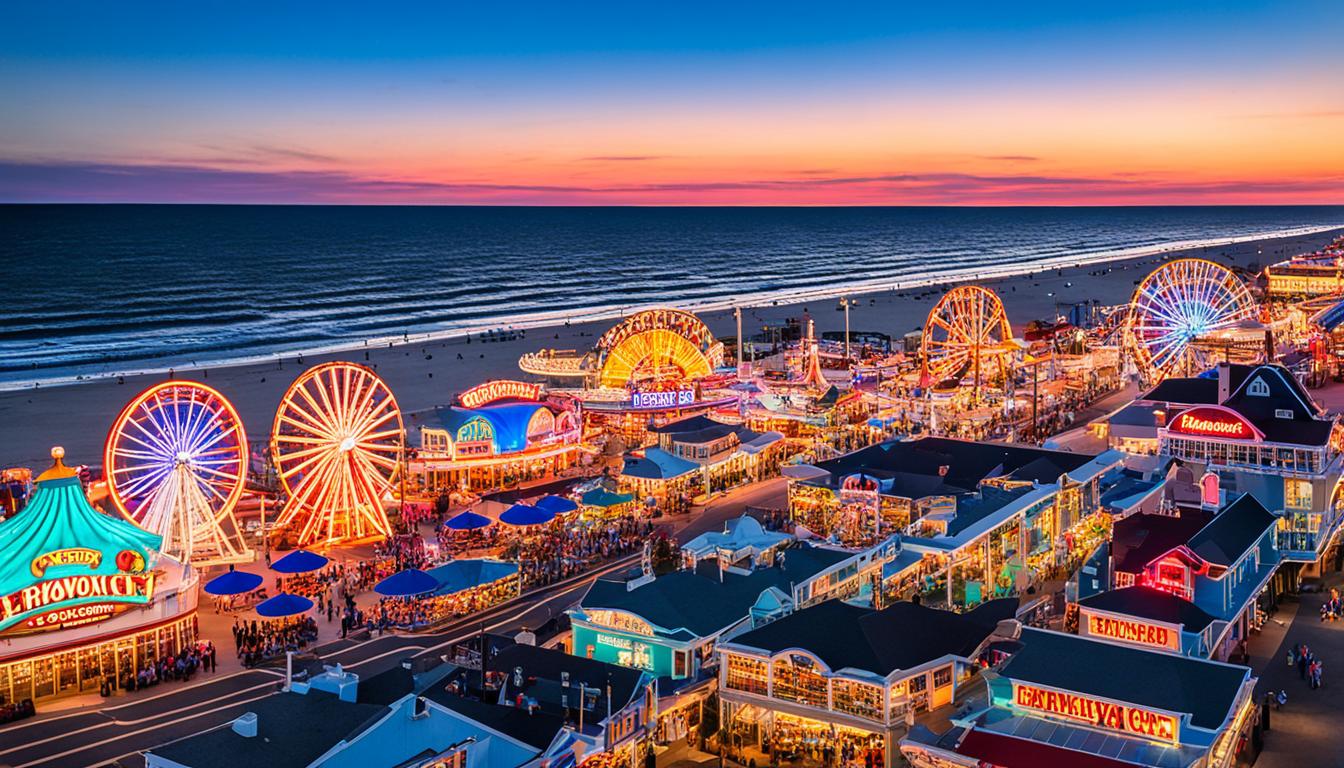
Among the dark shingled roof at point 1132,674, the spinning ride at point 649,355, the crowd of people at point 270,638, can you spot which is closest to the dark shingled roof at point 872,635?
the dark shingled roof at point 1132,674

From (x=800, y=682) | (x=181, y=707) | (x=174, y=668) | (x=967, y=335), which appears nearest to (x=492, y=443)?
(x=174, y=668)

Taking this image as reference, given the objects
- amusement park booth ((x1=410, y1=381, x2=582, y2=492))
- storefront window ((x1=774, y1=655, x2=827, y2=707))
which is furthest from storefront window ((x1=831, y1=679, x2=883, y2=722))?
amusement park booth ((x1=410, y1=381, x2=582, y2=492))

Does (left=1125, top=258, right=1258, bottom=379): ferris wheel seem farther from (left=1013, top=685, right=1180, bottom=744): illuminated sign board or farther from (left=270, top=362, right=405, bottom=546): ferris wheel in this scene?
(left=1013, top=685, right=1180, bottom=744): illuminated sign board

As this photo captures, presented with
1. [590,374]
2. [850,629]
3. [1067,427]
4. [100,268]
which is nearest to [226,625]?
[850,629]

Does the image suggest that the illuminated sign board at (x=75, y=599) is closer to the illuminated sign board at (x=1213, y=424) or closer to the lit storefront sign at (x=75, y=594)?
the lit storefront sign at (x=75, y=594)

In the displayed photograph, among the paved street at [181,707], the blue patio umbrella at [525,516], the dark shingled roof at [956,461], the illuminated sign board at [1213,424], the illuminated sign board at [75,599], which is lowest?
the paved street at [181,707]

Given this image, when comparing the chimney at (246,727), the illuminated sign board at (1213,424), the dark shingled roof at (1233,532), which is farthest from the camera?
the illuminated sign board at (1213,424)

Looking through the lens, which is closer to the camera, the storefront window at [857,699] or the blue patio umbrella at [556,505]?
the storefront window at [857,699]
